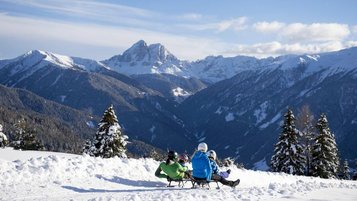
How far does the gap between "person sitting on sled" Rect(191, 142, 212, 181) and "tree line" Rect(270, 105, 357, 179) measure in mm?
32654

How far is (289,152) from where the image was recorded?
2000 inches

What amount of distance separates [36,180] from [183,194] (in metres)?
5.80

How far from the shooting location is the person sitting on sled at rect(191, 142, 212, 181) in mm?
19109

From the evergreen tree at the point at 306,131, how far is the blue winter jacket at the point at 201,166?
34.9 metres

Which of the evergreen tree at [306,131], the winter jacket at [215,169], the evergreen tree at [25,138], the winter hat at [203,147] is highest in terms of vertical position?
the evergreen tree at [306,131]

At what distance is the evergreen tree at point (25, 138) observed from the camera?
6375cm

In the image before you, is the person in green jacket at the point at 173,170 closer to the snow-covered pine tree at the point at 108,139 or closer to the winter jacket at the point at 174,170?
the winter jacket at the point at 174,170

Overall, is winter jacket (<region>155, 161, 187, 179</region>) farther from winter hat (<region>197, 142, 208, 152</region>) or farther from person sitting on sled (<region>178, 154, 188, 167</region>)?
winter hat (<region>197, 142, 208, 152</region>)

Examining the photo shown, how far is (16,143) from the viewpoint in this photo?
63.8 m

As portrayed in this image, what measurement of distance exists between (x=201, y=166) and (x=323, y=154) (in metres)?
34.6

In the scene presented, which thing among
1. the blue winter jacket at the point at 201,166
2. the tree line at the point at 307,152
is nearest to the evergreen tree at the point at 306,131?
the tree line at the point at 307,152

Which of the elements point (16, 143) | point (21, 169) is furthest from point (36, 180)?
point (16, 143)

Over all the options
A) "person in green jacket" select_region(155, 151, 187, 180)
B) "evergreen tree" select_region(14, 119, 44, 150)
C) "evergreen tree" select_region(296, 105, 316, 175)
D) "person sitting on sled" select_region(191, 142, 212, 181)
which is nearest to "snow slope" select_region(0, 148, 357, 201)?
"person in green jacket" select_region(155, 151, 187, 180)

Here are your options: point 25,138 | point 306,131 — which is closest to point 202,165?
point 306,131
